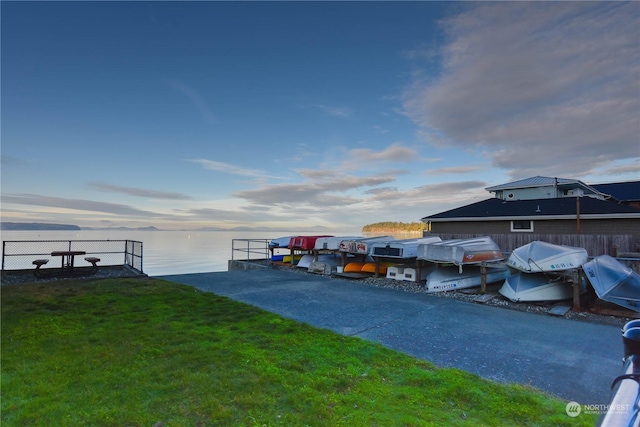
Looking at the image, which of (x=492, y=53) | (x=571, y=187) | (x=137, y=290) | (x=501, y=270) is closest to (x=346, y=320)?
(x=137, y=290)

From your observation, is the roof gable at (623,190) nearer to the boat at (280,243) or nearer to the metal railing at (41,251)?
the boat at (280,243)

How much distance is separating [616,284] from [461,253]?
144 inches

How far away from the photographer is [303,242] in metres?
15.3

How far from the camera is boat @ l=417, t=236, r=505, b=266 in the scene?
9.82m

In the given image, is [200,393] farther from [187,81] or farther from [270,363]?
[187,81]

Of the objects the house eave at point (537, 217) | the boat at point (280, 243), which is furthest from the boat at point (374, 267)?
the house eave at point (537, 217)

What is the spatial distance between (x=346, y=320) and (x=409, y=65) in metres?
12.1

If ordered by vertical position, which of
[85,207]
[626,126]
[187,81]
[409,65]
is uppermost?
[409,65]

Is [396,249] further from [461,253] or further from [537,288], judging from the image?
[537,288]

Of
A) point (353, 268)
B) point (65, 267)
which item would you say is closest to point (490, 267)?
point (353, 268)

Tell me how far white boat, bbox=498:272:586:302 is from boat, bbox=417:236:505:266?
46.9 inches

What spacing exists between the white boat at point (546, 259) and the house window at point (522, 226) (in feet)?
25.7

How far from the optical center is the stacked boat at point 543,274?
8164 millimetres

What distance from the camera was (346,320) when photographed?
6.51 m
